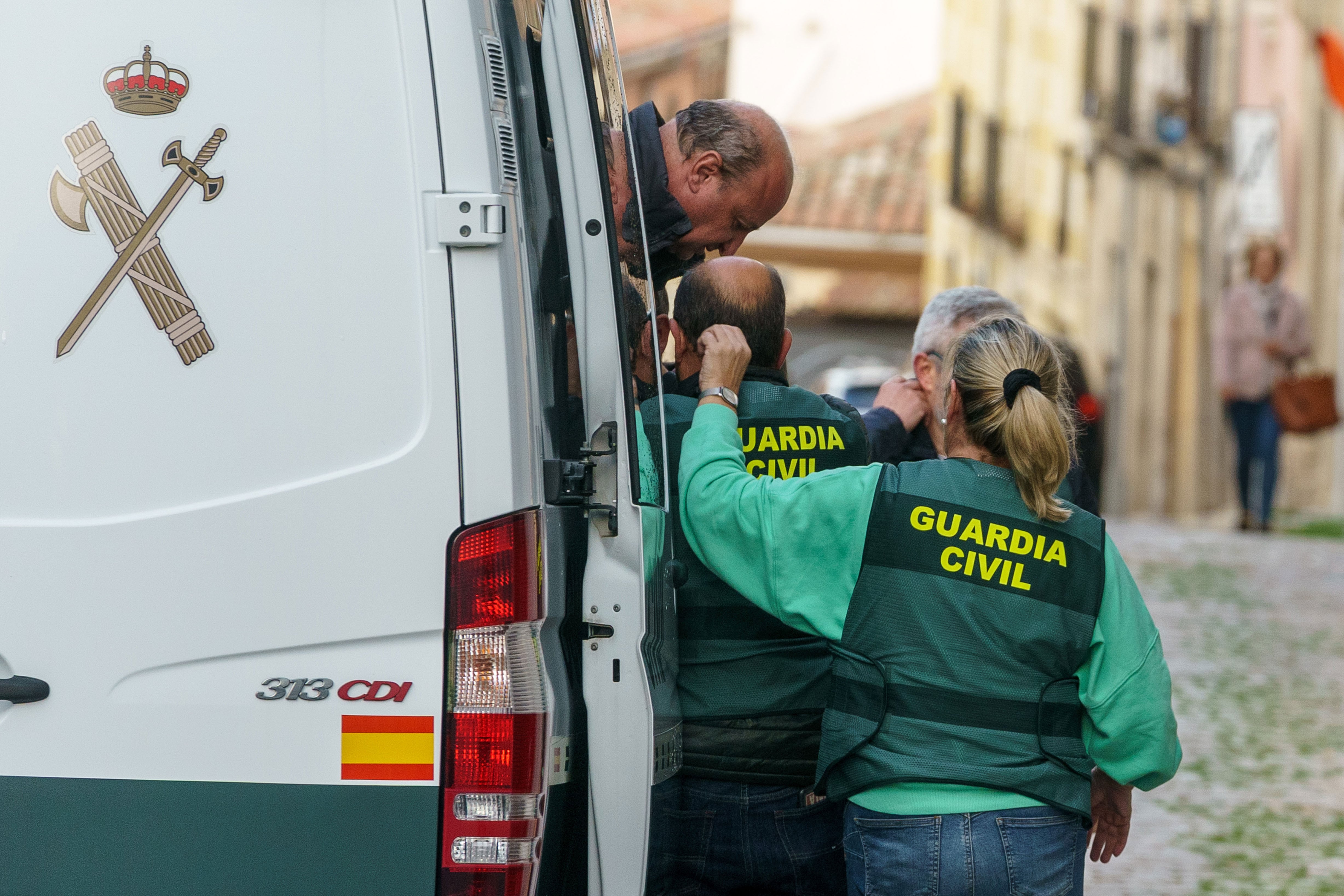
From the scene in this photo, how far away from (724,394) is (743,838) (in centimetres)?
74

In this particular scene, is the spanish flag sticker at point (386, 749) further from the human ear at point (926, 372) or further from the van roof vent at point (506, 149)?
the human ear at point (926, 372)

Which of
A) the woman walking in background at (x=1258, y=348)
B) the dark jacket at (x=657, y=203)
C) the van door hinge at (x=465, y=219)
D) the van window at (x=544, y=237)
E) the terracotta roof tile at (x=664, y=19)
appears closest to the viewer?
the van door hinge at (x=465, y=219)

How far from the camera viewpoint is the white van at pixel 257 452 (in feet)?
7.88

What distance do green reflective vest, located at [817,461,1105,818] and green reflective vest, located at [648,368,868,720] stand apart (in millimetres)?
256

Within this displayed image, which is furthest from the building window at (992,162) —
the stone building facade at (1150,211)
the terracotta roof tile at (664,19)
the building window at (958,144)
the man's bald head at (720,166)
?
the man's bald head at (720,166)

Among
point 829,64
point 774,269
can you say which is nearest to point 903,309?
point 829,64

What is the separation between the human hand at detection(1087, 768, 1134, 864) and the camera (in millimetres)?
2990

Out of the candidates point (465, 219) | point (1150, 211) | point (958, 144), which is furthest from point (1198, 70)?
point (465, 219)

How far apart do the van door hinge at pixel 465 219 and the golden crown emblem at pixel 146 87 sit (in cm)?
38

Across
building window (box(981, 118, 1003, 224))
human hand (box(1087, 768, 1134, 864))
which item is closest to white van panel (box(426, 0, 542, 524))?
human hand (box(1087, 768, 1134, 864))

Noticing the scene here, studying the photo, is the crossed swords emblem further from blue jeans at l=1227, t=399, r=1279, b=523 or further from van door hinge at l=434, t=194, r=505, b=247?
blue jeans at l=1227, t=399, r=1279, b=523

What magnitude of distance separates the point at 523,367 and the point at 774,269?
2.48ft

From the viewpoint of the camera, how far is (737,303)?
306 centimetres

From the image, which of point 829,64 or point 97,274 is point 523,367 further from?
point 829,64
